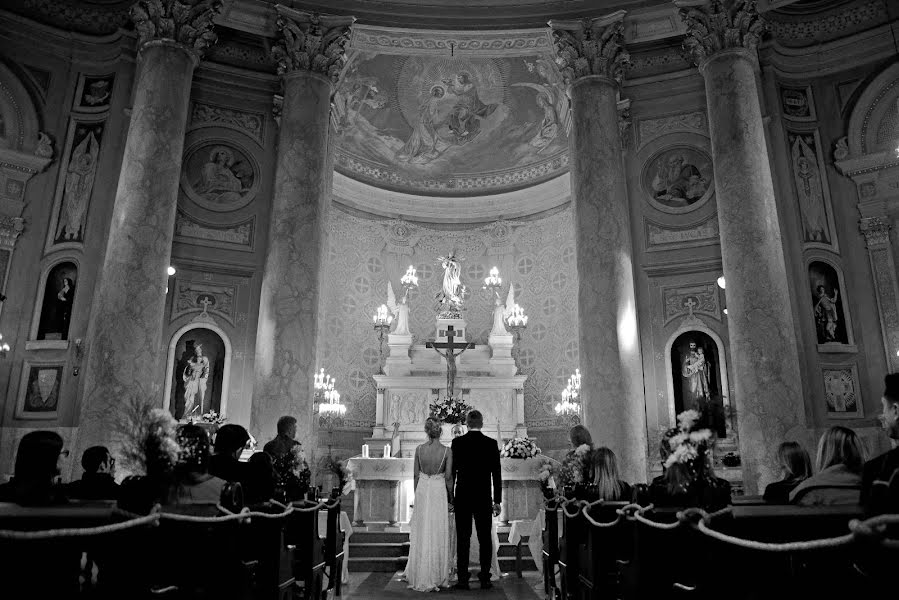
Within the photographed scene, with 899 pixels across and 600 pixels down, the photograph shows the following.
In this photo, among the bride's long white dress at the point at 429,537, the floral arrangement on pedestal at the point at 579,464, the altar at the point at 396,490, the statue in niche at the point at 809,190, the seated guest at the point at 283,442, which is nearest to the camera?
the floral arrangement on pedestal at the point at 579,464

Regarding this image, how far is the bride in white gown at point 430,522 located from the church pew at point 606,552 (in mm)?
2485

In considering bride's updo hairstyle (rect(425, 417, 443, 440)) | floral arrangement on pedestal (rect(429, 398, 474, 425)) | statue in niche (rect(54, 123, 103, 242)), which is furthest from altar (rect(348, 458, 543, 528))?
statue in niche (rect(54, 123, 103, 242))

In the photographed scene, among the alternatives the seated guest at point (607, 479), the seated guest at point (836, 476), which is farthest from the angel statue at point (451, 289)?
the seated guest at point (836, 476)

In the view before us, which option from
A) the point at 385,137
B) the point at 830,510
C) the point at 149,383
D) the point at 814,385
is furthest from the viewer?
the point at 385,137

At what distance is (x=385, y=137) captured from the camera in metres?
19.9

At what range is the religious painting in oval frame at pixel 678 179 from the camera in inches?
537

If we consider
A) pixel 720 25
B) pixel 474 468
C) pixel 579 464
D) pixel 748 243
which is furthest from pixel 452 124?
pixel 579 464

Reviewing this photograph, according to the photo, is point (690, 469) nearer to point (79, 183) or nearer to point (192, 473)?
point (192, 473)

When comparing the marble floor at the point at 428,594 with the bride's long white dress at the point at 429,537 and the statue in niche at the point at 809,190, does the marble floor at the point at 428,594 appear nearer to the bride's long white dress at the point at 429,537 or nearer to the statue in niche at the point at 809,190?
the bride's long white dress at the point at 429,537

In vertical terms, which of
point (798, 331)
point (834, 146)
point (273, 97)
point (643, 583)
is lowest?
point (643, 583)

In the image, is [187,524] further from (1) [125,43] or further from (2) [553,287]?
(2) [553,287]

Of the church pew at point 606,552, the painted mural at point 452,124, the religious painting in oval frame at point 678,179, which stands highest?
the painted mural at point 452,124

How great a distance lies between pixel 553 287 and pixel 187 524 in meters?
16.3

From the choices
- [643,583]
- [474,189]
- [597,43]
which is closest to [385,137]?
[474,189]
